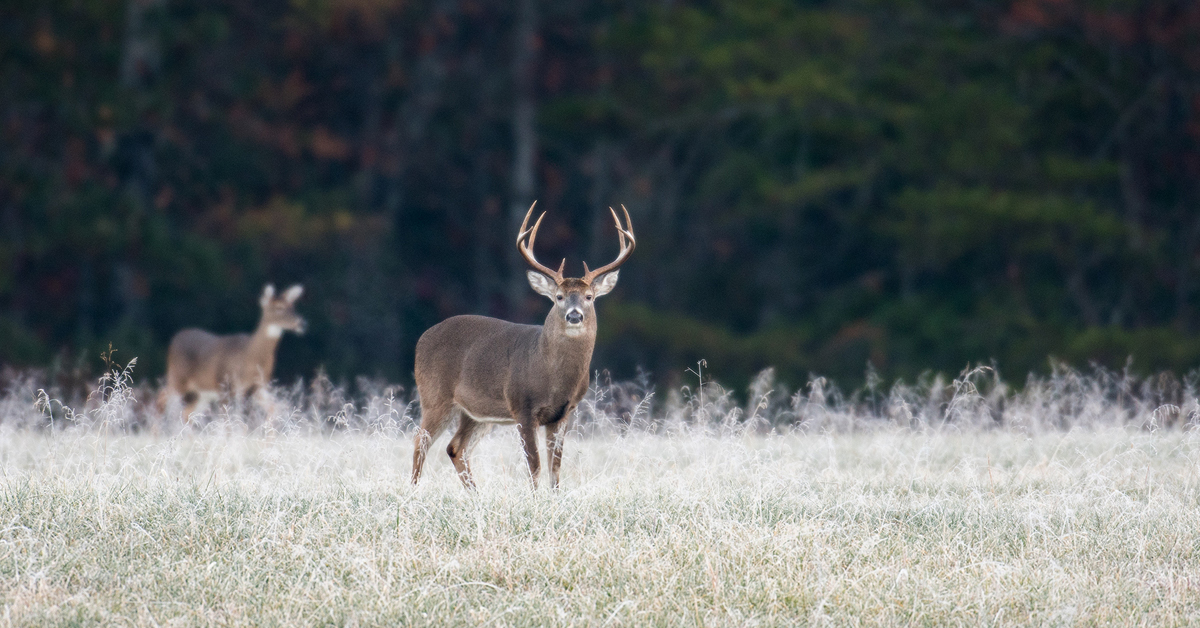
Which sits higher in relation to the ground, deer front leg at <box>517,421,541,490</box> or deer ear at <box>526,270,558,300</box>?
deer ear at <box>526,270,558,300</box>

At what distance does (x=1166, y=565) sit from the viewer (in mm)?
4762

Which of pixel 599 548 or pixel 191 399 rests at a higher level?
pixel 191 399

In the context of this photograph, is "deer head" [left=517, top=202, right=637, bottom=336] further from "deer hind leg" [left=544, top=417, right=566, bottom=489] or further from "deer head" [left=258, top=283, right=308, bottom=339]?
"deer head" [left=258, top=283, right=308, bottom=339]

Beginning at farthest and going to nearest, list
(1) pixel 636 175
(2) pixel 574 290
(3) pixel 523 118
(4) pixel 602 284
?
(1) pixel 636 175, (3) pixel 523 118, (4) pixel 602 284, (2) pixel 574 290

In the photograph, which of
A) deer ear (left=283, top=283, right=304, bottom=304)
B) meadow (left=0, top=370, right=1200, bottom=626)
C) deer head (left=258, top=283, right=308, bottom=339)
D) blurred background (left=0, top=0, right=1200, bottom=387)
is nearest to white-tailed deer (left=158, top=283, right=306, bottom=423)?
deer head (left=258, top=283, right=308, bottom=339)

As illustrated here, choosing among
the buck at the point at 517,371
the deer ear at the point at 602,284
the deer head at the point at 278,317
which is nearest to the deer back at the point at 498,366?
the buck at the point at 517,371

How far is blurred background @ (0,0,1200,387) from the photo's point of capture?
16467mm

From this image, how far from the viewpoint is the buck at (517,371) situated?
20.9ft

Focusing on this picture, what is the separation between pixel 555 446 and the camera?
20.4ft

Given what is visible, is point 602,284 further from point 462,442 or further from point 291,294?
point 291,294

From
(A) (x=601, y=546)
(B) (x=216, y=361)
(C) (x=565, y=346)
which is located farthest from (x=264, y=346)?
(A) (x=601, y=546)

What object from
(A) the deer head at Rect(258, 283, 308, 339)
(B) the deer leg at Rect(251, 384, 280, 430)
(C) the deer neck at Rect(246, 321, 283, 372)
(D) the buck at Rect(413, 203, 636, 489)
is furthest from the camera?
(A) the deer head at Rect(258, 283, 308, 339)

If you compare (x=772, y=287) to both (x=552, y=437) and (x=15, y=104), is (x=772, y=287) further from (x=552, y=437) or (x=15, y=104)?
(x=552, y=437)

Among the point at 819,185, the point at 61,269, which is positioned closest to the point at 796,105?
the point at 819,185
